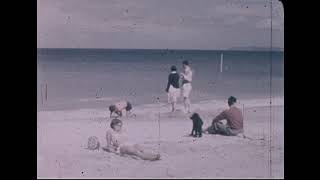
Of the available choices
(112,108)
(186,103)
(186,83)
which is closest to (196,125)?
(186,103)

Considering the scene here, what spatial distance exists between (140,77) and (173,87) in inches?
7.8

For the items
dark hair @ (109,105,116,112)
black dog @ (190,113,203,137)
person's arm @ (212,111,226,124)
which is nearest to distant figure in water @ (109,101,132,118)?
dark hair @ (109,105,116,112)

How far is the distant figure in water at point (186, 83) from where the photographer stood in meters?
3.01

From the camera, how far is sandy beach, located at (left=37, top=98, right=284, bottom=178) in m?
2.88

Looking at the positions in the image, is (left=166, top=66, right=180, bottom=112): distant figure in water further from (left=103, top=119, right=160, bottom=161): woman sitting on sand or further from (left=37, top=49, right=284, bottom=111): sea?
(left=103, top=119, right=160, bottom=161): woman sitting on sand

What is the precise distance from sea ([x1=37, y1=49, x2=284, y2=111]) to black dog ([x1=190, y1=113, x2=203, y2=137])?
84mm

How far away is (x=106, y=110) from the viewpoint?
2.96 m

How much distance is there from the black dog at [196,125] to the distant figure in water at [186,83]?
0.18ft

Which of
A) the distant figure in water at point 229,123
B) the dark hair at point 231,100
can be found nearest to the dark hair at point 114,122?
the distant figure in water at point 229,123

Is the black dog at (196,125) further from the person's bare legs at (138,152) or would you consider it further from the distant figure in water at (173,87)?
the person's bare legs at (138,152)
